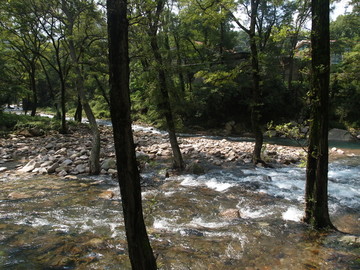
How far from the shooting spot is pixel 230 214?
18.6 ft

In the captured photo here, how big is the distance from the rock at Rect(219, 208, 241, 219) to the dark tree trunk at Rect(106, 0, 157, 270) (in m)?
3.42

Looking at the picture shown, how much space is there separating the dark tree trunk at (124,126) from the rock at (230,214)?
11.2 feet

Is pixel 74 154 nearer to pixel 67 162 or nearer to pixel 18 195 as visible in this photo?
pixel 67 162

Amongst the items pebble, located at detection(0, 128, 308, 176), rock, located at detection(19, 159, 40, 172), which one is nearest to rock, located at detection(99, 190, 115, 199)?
pebble, located at detection(0, 128, 308, 176)

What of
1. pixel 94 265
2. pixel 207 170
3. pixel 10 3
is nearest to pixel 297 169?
pixel 207 170

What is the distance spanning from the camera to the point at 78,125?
68.2 feet

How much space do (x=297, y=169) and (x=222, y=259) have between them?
7.61m

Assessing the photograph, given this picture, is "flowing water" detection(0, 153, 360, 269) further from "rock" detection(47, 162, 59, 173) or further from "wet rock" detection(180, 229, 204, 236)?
"rock" detection(47, 162, 59, 173)

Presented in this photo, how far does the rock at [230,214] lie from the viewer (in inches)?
220

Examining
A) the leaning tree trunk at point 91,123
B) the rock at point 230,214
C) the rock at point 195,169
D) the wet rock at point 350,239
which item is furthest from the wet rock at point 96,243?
the rock at point 195,169

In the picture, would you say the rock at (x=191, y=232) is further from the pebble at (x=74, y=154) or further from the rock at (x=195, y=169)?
the rock at (x=195, y=169)

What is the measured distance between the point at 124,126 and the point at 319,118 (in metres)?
3.70

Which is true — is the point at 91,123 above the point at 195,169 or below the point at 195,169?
above

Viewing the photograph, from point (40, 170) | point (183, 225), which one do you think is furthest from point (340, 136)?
point (40, 170)
